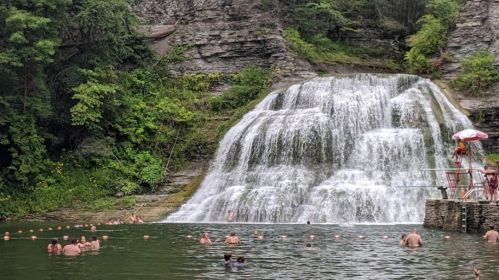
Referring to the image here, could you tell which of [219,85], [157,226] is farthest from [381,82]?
[157,226]

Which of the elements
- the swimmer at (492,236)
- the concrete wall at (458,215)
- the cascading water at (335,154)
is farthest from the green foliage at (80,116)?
the swimmer at (492,236)

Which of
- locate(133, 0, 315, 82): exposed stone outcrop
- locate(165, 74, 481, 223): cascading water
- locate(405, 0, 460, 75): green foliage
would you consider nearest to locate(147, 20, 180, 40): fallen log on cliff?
locate(133, 0, 315, 82): exposed stone outcrop

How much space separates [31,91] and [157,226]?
13.2 metres

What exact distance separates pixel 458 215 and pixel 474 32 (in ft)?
67.8

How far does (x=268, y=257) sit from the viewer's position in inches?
664

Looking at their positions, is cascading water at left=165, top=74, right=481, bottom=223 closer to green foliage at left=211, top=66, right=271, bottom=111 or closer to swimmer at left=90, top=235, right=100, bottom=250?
green foliage at left=211, top=66, right=271, bottom=111

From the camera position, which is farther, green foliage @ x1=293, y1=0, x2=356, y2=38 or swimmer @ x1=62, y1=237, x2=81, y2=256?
green foliage @ x1=293, y1=0, x2=356, y2=38

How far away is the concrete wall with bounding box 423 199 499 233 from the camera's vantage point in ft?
69.2

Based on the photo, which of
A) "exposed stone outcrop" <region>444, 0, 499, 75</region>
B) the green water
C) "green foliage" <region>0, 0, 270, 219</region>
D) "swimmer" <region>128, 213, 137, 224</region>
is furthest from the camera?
"exposed stone outcrop" <region>444, 0, 499, 75</region>

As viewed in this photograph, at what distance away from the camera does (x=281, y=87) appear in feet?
132

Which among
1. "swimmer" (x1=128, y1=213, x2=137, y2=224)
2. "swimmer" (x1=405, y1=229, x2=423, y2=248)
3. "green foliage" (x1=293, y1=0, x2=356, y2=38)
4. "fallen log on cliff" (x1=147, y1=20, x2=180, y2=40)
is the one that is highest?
"green foliage" (x1=293, y1=0, x2=356, y2=38)

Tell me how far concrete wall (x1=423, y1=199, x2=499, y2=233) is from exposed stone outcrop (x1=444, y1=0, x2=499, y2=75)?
18.0 metres

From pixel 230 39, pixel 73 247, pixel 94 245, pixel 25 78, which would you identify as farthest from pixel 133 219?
pixel 230 39

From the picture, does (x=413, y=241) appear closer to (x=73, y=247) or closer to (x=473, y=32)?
(x=73, y=247)
